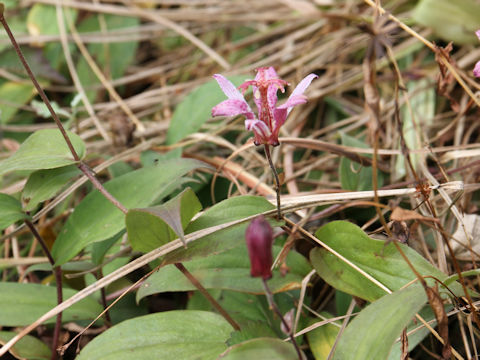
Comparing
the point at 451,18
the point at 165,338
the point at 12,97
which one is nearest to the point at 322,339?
the point at 165,338

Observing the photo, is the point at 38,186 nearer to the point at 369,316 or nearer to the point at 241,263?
the point at 241,263

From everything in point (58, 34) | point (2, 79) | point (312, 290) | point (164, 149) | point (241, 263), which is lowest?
point (312, 290)

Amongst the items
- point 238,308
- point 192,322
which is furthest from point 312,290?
point 192,322

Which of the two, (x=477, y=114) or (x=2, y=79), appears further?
(x=2, y=79)

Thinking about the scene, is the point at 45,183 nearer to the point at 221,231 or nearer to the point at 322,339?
the point at 221,231

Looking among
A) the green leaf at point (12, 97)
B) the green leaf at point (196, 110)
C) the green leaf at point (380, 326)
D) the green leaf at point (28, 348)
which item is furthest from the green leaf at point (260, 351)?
the green leaf at point (12, 97)
